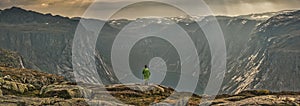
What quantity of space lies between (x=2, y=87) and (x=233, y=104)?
147ft

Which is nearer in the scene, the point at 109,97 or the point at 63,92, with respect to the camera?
the point at 63,92

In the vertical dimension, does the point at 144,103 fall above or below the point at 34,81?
below

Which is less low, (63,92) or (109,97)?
(63,92)

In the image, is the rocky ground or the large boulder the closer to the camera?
the rocky ground

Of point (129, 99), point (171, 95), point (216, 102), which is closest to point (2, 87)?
point (129, 99)

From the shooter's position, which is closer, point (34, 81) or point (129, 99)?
point (129, 99)

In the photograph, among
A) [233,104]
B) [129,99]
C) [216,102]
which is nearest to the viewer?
[233,104]

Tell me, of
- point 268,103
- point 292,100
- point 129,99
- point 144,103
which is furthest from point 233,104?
point 129,99

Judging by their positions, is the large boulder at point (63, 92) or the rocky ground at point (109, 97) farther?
the large boulder at point (63, 92)

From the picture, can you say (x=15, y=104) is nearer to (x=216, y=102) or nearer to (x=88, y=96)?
(x=88, y=96)

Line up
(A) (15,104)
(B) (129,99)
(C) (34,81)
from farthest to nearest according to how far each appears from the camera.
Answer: (C) (34,81)
(B) (129,99)
(A) (15,104)

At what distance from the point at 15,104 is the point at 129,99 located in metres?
23.9

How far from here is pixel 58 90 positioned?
250ft

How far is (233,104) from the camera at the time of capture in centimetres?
6838
